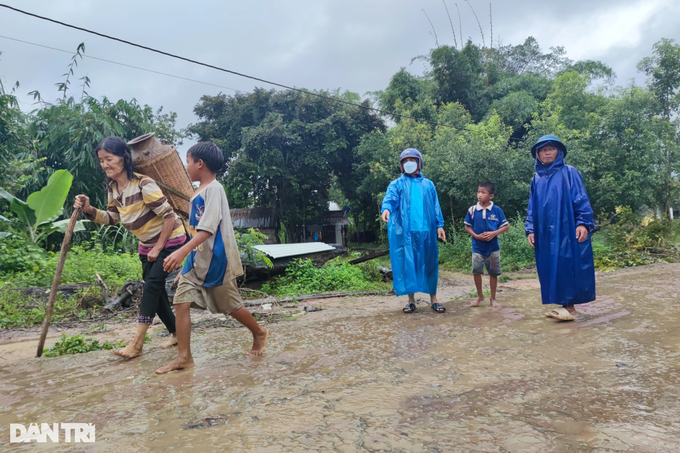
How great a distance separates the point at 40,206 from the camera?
26.5 feet

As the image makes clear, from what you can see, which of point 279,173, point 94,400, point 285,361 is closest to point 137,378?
point 94,400

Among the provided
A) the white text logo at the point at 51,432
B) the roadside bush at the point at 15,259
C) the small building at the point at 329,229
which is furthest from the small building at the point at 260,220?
the white text logo at the point at 51,432

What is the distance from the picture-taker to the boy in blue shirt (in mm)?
4902

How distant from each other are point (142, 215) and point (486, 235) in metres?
3.63

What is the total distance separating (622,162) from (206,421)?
787 inches

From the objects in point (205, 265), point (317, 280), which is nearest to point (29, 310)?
point (205, 265)

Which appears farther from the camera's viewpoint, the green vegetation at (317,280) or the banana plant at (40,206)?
the banana plant at (40,206)

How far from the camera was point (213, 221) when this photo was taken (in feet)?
8.99

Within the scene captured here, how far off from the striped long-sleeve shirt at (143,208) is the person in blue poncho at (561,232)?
340 centimetres

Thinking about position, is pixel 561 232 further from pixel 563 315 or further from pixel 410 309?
pixel 410 309

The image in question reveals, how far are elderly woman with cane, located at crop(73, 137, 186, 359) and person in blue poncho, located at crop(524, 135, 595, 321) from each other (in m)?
3.40

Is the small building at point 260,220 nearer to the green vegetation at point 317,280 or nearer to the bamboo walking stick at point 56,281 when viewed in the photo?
the green vegetation at point 317,280

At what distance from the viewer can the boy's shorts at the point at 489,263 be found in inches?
193

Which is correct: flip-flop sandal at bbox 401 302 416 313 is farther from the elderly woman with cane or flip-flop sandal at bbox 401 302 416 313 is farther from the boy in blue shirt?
the elderly woman with cane
